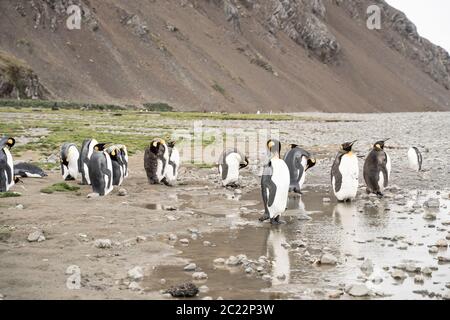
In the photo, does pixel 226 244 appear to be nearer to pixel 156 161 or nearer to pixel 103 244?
pixel 103 244

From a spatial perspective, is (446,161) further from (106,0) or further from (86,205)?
(106,0)

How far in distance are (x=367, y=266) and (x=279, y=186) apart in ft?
9.87

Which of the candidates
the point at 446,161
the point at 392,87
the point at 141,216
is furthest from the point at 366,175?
the point at 392,87

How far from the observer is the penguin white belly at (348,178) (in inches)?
459

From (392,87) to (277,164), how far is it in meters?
116

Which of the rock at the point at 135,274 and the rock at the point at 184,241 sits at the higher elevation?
the rock at the point at 184,241

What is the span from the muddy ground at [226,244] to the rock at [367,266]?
0.09ft

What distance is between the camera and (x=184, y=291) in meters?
5.70

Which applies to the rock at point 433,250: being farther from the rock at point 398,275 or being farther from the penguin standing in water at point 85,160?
the penguin standing in water at point 85,160

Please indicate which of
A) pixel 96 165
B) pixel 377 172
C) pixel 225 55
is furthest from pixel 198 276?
pixel 225 55

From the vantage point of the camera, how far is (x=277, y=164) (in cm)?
969

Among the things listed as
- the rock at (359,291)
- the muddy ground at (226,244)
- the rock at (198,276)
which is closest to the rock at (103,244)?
the muddy ground at (226,244)

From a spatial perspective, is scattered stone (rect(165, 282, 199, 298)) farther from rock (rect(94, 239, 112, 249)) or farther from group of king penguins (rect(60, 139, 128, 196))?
group of king penguins (rect(60, 139, 128, 196))
